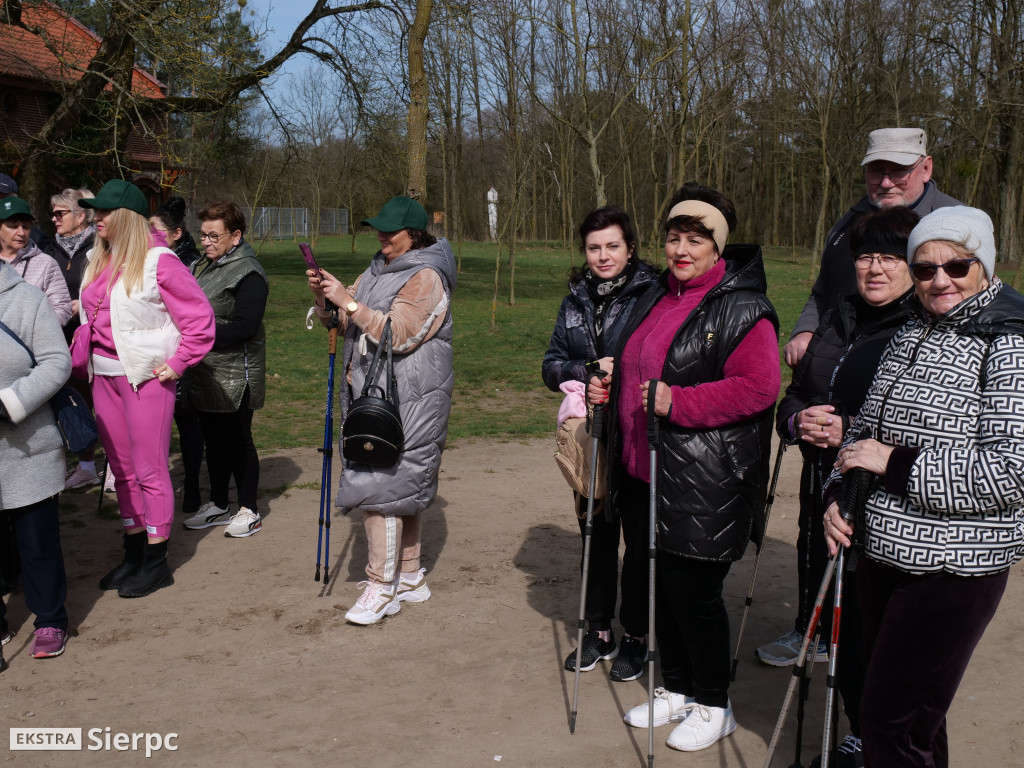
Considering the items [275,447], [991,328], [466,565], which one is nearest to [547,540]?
[466,565]

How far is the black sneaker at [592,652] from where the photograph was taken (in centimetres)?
434

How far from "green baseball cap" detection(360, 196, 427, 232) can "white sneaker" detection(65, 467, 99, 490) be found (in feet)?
12.6

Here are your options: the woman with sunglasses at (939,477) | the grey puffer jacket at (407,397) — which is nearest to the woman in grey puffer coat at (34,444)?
the grey puffer jacket at (407,397)

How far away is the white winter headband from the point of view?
11.9 ft

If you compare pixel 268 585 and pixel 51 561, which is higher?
pixel 51 561

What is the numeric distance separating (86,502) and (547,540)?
134 inches

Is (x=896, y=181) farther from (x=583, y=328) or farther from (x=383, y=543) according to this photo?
(x=383, y=543)

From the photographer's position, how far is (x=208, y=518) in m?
6.48

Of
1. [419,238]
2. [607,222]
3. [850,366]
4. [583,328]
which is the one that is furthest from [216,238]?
[850,366]

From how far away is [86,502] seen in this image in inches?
271

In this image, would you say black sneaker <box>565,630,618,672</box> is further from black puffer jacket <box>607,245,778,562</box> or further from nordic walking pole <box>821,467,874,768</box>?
nordic walking pole <box>821,467,874,768</box>

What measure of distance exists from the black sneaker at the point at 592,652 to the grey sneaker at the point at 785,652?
2.30ft

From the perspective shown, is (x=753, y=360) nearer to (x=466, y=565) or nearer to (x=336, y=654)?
(x=336, y=654)

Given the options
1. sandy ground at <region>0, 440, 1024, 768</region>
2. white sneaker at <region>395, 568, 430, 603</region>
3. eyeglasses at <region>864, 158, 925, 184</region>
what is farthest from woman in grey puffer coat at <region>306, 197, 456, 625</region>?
eyeglasses at <region>864, 158, 925, 184</region>
